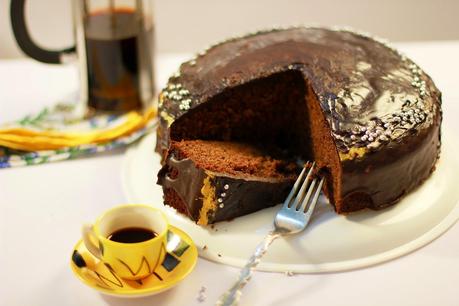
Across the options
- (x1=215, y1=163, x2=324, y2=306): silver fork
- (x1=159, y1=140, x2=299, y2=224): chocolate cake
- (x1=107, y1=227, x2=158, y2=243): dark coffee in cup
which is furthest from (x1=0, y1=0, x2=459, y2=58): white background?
(x1=107, y1=227, x2=158, y2=243): dark coffee in cup

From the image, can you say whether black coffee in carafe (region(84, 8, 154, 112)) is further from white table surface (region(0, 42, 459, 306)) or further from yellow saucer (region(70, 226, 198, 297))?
yellow saucer (region(70, 226, 198, 297))

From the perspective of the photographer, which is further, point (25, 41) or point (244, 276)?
point (25, 41)

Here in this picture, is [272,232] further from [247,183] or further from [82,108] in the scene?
[82,108]

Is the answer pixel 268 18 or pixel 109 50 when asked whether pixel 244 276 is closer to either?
pixel 109 50

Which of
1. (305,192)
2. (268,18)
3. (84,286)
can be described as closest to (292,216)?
(305,192)

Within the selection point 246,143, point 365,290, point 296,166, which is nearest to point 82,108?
point 246,143
